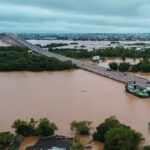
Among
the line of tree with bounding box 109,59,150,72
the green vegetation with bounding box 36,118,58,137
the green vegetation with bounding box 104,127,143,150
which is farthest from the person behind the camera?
the line of tree with bounding box 109,59,150,72

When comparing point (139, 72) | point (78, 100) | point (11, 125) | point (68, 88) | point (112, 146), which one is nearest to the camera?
point (112, 146)

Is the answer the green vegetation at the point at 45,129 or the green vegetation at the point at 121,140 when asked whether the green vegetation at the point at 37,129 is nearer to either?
the green vegetation at the point at 45,129

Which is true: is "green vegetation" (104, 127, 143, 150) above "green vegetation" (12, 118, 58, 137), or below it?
above

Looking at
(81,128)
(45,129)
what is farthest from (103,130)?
(45,129)

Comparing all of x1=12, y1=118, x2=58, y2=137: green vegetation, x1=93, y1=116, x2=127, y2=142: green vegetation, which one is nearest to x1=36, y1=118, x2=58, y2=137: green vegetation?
x1=12, y1=118, x2=58, y2=137: green vegetation

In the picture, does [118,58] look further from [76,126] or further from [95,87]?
[76,126]

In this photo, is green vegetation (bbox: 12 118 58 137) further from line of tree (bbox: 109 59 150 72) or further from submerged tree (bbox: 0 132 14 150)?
line of tree (bbox: 109 59 150 72)

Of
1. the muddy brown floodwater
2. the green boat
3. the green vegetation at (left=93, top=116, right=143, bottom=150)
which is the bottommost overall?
the muddy brown floodwater

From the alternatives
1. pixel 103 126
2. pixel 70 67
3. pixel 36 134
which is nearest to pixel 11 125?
pixel 36 134
